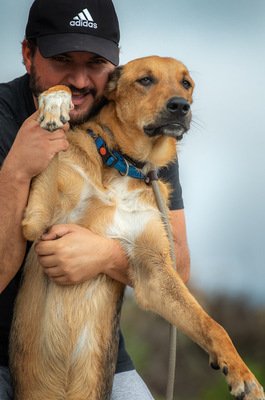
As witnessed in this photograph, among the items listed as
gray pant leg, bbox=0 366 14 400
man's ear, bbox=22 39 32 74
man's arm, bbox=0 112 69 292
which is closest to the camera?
man's arm, bbox=0 112 69 292

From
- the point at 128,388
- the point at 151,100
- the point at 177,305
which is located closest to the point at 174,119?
the point at 151,100

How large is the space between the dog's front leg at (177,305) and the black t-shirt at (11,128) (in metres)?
0.55

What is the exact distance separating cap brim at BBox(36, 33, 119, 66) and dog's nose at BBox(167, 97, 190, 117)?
403mm

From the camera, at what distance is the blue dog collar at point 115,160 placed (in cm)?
261

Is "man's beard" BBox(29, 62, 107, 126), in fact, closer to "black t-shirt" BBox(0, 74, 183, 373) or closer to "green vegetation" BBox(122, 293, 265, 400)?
"black t-shirt" BBox(0, 74, 183, 373)

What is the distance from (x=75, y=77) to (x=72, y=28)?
242mm

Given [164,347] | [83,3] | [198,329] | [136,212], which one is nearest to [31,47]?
[83,3]

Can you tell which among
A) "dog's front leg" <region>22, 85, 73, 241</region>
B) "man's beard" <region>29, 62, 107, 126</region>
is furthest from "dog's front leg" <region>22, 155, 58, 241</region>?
"man's beard" <region>29, 62, 107, 126</region>

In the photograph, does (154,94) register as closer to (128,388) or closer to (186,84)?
(186,84)

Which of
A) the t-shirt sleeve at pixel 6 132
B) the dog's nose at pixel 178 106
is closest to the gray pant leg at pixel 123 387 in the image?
the t-shirt sleeve at pixel 6 132

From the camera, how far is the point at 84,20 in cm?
264

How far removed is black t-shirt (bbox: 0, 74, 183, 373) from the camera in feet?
8.55

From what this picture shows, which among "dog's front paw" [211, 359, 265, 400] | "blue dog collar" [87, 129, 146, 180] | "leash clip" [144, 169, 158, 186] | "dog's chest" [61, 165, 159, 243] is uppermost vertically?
"blue dog collar" [87, 129, 146, 180]

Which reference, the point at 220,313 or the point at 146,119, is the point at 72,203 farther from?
the point at 220,313
